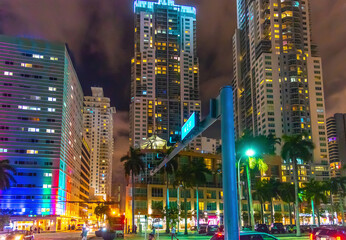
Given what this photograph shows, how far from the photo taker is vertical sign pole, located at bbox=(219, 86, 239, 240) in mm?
16344

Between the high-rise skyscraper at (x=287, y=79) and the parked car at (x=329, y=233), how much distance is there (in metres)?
150

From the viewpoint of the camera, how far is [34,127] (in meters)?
135

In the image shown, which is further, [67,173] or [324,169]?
[324,169]

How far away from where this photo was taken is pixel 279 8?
194 meters

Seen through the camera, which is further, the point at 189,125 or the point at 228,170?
the point at 189,125

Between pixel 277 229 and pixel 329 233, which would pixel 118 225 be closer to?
pixel 277 229

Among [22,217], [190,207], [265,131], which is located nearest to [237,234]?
[190,207]

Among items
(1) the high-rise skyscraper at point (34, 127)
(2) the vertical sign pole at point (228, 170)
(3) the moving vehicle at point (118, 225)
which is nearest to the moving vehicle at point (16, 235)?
(3) the moving vehicle at point (118, 225)

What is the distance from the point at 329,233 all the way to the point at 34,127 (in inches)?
4969

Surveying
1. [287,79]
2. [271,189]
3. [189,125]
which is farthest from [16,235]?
[287,79]

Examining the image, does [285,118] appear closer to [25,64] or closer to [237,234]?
[25,64]

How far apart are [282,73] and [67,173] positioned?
364 feet

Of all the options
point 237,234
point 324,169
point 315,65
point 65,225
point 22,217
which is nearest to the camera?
point 237,234

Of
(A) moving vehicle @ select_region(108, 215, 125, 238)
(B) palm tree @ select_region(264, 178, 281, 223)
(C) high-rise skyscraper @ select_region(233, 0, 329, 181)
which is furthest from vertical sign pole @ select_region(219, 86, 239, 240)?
(C) high-rise skyscraper @ select_region(233, 0, 329, 181)
